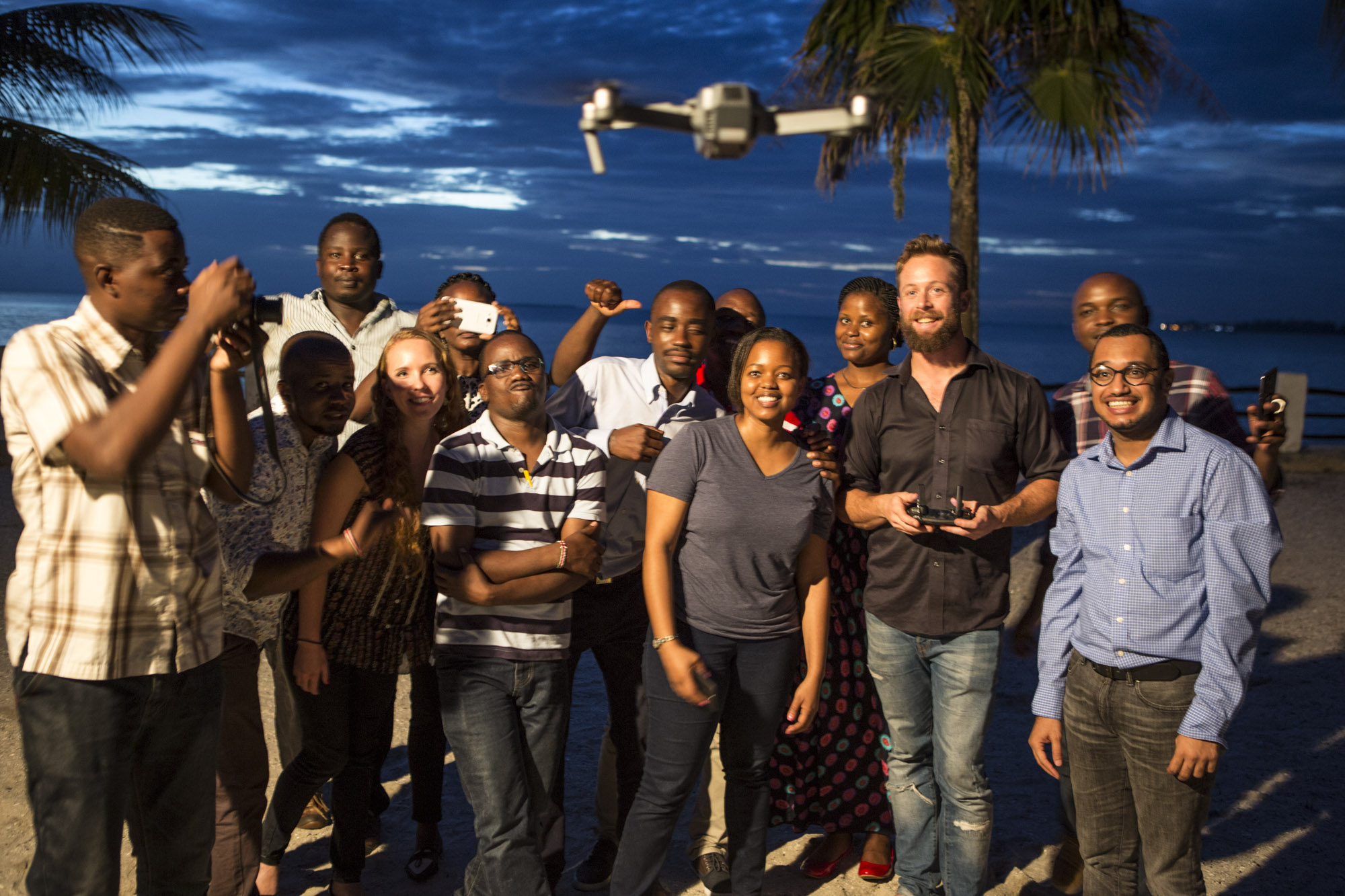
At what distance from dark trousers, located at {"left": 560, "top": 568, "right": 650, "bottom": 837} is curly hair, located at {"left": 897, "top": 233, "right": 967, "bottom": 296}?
1492 mm

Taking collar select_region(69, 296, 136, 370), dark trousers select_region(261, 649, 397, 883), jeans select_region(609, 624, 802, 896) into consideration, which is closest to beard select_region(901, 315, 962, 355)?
jeans select_region(609, 624, 802, 896)

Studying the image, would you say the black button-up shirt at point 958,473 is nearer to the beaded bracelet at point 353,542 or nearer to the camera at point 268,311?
the beaded bracelet at point 353,542

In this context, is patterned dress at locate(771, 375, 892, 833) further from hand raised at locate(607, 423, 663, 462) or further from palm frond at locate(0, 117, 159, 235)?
palm frond at locate(0, 117, 159, 235)

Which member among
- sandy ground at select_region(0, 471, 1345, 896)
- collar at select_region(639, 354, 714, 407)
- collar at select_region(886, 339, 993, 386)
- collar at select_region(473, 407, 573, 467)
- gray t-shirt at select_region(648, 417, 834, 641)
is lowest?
sandy ground at select_region(0, 471, 1345, 896)

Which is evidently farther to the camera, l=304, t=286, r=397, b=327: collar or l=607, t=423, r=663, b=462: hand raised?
l=304, t=286, r=397, b=327: collar

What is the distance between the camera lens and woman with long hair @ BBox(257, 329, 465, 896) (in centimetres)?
312

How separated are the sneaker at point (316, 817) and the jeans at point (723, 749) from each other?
1.42 m

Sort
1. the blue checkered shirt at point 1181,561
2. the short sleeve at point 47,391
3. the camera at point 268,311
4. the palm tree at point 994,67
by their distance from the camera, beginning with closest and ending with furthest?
the short sleeve at point 47,391 → the camera at point 268,311 → the blue checkered shirt at point 1181,561 → the palm tree at point 994,67

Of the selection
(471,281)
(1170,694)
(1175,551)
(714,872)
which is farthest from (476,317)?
(1170,694)

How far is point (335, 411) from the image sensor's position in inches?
125

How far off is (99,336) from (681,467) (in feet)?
5.41

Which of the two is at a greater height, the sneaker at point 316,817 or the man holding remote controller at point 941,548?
the man holding remote controller at point 941,548

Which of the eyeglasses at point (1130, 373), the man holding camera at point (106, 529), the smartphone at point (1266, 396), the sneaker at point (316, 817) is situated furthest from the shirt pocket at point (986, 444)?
the sneaker at point (316, 817)

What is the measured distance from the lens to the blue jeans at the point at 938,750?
10.6 feet
